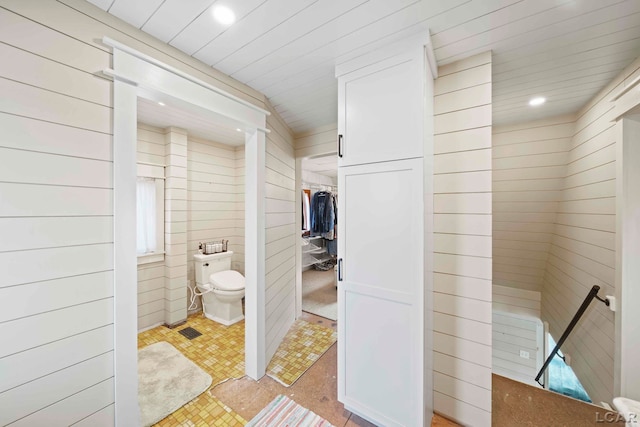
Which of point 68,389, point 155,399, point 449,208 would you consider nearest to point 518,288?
point 449,208

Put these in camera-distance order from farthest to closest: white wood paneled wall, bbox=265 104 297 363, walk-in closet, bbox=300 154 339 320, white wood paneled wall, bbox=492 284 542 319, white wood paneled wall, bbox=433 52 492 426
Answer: walk-in closet, bbox=300 154 339 320 < white wood paneled wall, bbox=492 284 542 319 < white wood paneled wall, bbox=265 104 297 363 < white wood paneled wall, bbox=433 52 492 426

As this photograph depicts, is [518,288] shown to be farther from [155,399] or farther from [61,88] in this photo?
[61,88]

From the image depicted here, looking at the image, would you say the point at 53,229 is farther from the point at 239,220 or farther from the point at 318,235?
the point at 318,235

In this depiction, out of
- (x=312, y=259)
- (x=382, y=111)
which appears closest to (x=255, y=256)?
(x=382, y=111)

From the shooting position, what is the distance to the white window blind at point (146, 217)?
2623mm

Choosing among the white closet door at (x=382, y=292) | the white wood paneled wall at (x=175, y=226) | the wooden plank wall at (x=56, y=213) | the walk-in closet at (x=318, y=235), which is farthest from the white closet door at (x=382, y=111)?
the white wood paneled wall at (x=175, y=226)

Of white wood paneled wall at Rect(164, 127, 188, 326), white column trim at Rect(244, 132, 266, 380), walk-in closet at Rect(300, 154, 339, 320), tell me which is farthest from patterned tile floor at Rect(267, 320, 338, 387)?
white wood paneled wall at Rect(164, 127, 188, 326)

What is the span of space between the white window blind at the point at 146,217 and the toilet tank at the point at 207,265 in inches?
20.0

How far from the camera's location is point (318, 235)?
16.6 feet

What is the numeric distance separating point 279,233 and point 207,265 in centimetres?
130

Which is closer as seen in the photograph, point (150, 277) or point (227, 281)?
point (150, 277)

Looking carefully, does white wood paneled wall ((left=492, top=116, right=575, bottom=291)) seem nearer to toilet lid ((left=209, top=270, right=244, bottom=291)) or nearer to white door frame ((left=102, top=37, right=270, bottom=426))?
white door frame ((left=102, top=37, right=270, bottom=426))

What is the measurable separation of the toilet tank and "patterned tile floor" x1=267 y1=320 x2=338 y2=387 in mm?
1308

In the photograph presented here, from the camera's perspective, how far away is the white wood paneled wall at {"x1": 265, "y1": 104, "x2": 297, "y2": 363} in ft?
6.87
